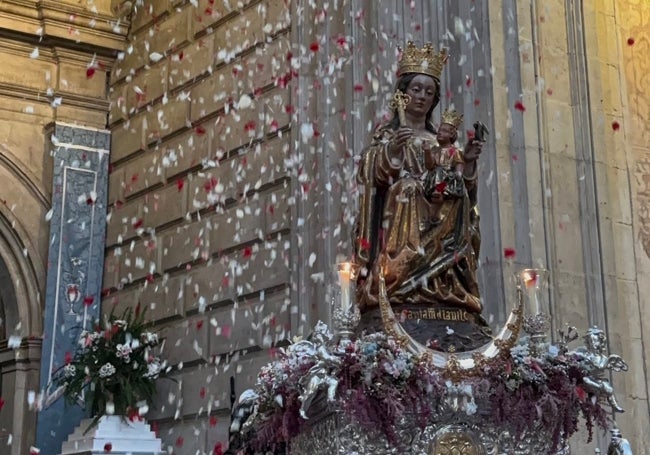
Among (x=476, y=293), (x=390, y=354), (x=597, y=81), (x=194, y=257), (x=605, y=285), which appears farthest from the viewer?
(x=194, y=257)

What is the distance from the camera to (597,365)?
181 inches

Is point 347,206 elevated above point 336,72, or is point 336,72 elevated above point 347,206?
point 336,72

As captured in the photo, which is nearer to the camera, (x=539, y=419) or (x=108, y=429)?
(x=539, y=419)

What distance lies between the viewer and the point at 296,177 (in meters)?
8.84

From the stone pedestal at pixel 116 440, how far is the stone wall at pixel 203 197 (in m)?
0.36

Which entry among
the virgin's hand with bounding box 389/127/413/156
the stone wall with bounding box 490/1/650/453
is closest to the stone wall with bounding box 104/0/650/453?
the stone wall with bounding box 490/1/650/453

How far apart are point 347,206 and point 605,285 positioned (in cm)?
192

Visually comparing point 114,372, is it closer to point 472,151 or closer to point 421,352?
point 472,151

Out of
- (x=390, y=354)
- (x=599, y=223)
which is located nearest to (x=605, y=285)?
(x=599, y=223)

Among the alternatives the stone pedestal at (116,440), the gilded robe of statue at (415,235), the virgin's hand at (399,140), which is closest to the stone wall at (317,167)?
the stone pedestal at (116,440)

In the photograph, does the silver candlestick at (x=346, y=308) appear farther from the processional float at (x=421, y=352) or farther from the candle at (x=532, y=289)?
the candle at (x=532, y=289)

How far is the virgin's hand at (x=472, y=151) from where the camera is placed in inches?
191

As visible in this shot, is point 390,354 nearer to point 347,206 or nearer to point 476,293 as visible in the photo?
point 476,293

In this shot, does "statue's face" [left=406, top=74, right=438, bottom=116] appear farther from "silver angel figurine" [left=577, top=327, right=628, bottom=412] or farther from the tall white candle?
"silver angel figurine" [left=577, top=327, right=628, bottom=412]
